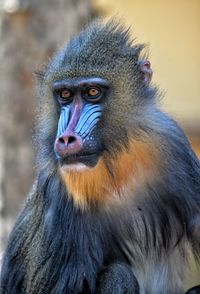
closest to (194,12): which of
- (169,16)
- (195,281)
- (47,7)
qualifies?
(169,16)

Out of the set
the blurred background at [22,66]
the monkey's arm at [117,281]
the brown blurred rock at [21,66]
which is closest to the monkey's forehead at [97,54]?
the monkey's arm at [117,281]

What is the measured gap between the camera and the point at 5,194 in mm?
9414

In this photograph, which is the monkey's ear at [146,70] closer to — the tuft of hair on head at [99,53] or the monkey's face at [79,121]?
the tuft of hair on head at [99,53]

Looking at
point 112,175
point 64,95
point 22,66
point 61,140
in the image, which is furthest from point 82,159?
point 22,66

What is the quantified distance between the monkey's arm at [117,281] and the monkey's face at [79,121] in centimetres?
70

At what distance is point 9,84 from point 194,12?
5.86 metres

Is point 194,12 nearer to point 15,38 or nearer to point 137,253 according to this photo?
point 15,38

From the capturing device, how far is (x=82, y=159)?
5.15 meters

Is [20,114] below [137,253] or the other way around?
the other way around

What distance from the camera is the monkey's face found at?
513cm

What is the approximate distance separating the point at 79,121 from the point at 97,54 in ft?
1.65

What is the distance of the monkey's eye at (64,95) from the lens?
549cm

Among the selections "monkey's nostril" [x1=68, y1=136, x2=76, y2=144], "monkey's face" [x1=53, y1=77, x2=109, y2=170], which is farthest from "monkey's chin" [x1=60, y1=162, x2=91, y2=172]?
"monkey's nostril" [x1=68, y1=136, x2=76, y2=144]

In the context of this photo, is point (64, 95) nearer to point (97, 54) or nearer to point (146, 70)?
point (97, 54)
